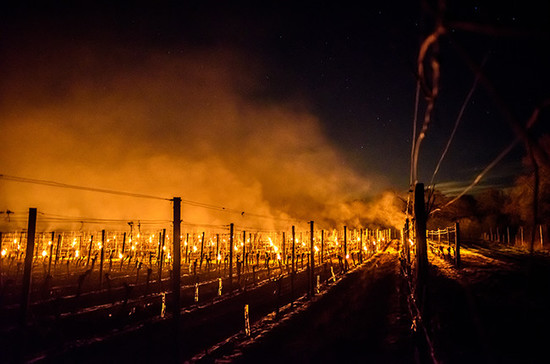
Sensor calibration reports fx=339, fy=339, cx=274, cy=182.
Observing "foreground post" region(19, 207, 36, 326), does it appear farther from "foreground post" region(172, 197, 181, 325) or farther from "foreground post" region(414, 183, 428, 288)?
"foreground post" region(414, 183, 428, 288)

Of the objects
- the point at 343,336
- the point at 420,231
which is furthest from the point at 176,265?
the point at 420,231

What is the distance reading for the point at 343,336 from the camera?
10.6 m

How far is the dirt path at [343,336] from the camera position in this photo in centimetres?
895

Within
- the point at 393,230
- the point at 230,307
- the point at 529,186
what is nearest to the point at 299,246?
the point at 529,186

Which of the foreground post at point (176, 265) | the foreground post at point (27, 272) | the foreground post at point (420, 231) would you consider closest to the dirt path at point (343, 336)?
the foreground post at point (420, 231)

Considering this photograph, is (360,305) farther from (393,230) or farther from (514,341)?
(393,230)

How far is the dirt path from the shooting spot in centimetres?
895

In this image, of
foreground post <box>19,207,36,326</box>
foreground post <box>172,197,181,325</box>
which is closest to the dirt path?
foreground post <box>172,197,181,325</box>

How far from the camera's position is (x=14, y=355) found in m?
9.37

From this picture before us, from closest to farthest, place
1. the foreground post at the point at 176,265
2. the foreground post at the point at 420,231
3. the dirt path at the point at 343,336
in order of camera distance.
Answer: the foreground post at the point at 420,231 → the dirt path at the point at 343,336 → the foreground post at the point at 176,265

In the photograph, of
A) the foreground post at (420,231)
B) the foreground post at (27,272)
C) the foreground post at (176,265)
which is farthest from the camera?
the foreground post at (27,272)

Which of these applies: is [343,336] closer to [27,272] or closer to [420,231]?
[420,231]

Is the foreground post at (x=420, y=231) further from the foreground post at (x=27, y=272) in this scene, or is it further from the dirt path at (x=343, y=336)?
the foreground post at (x=27, y=272)

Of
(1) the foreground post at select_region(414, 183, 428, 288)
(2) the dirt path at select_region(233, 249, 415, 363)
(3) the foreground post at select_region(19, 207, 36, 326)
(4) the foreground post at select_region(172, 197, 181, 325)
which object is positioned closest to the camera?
(1) the foreground post at select_region(414, 183, 428, 288)
